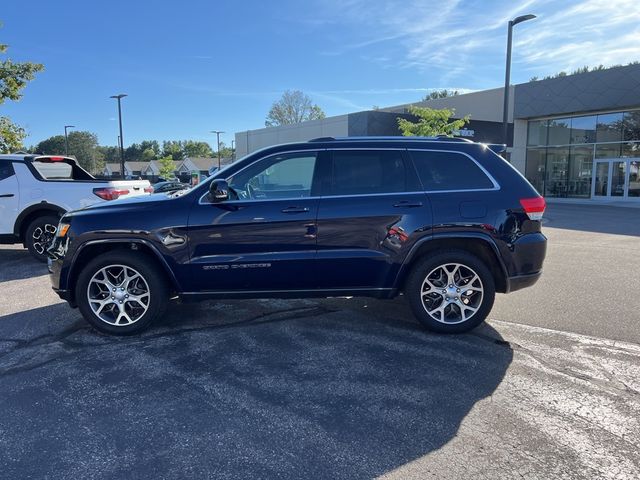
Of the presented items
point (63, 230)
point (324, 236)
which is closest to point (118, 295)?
point (63, 230)

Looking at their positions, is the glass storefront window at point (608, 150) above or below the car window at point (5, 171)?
above

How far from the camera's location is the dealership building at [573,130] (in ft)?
80.8

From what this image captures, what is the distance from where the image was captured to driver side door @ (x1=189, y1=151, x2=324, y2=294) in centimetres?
449

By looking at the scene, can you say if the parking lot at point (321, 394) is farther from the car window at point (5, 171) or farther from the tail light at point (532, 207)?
the car window at point (5, 171)

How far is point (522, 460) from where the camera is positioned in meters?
2.77

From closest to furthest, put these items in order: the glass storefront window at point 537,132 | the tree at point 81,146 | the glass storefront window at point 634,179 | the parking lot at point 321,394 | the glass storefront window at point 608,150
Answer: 1. the parking lot at point 321,394
2. the glass storefront window at point 634,179
3. the glass storefront window at point 608,150
4. the glass storefront window at point 537,132
5. the tree at point 81,146

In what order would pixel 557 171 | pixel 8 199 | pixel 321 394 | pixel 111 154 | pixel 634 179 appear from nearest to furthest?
pixel 321 394, pixel 8 199, pixel 634 179, pixel 557 171, pixel 111 154

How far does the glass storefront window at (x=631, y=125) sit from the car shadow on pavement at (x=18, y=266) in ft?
88.7

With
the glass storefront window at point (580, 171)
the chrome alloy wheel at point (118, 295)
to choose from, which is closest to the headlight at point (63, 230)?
the chrome alloy wheel at point (118, 295)

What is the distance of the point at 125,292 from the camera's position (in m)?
4.70

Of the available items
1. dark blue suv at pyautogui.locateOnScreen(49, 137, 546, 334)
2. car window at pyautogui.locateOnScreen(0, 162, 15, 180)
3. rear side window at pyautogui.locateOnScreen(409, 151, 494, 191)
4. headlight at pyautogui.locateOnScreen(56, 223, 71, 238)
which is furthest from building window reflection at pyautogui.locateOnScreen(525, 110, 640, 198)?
headlight at pyautogui.locateOnScreen(56, 223, 71, 238)

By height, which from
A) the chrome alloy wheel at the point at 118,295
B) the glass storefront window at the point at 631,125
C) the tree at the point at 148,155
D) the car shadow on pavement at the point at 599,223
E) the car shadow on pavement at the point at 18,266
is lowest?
the car shadow on pavement at the point at 18,266

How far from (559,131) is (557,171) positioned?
231 cm

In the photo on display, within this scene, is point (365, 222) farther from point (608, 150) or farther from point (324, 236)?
point (608, 150)
